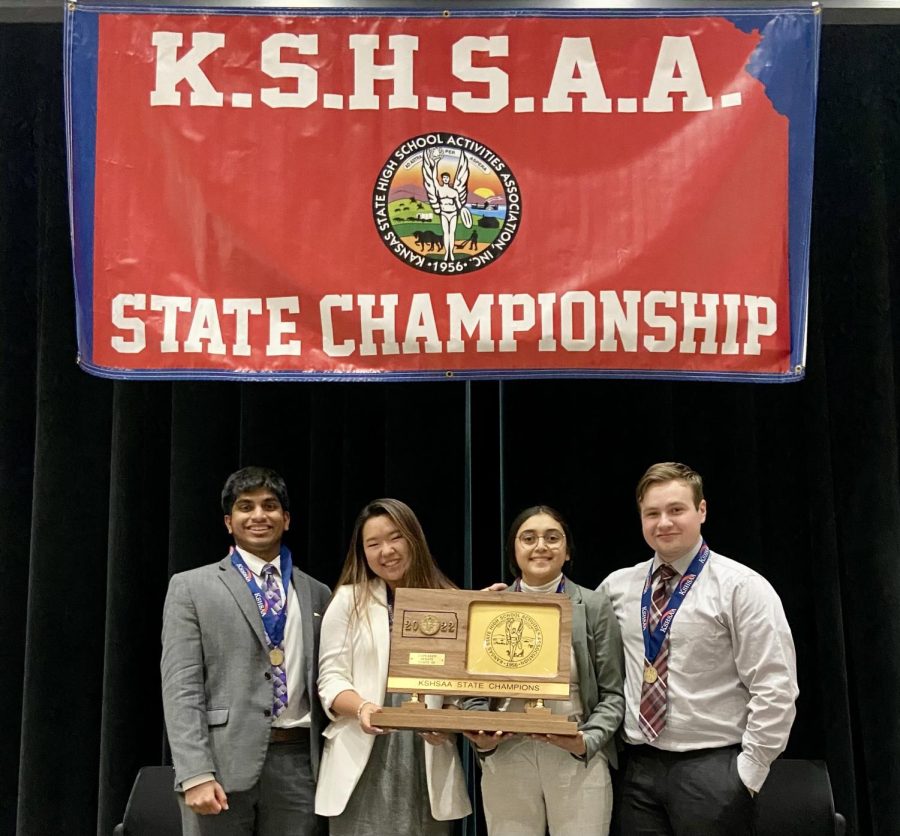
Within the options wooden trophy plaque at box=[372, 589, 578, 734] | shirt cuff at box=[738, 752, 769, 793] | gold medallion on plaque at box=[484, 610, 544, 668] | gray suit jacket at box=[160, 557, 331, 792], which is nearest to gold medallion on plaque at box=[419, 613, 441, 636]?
wooden trophy plaque at box=[372, 589, 578, 734]

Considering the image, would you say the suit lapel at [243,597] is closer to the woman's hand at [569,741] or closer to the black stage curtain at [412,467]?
the woman's hand at [569,741]

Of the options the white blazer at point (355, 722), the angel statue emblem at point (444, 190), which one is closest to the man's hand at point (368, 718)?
the white blazer at point (355, 722)

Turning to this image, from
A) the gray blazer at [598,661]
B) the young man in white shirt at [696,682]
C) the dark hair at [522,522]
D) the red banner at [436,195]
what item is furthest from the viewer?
the red banner at [436,195]

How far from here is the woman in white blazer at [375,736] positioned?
3.13 meters

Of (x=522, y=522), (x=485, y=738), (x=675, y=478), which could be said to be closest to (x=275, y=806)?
(x=485, y=738)

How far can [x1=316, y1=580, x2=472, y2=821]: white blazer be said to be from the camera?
3.14 m

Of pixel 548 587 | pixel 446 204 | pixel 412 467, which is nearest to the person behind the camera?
pixel 548 587

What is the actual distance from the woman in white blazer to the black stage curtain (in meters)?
0.87

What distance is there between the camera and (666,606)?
10.5 ft

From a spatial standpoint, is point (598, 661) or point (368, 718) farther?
point (598, 661)

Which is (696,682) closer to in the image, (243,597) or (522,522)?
(522,522)

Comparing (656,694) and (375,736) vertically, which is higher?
(656,694)

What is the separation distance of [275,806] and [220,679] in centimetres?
37

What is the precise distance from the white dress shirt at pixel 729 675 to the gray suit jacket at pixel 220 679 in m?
0.96
